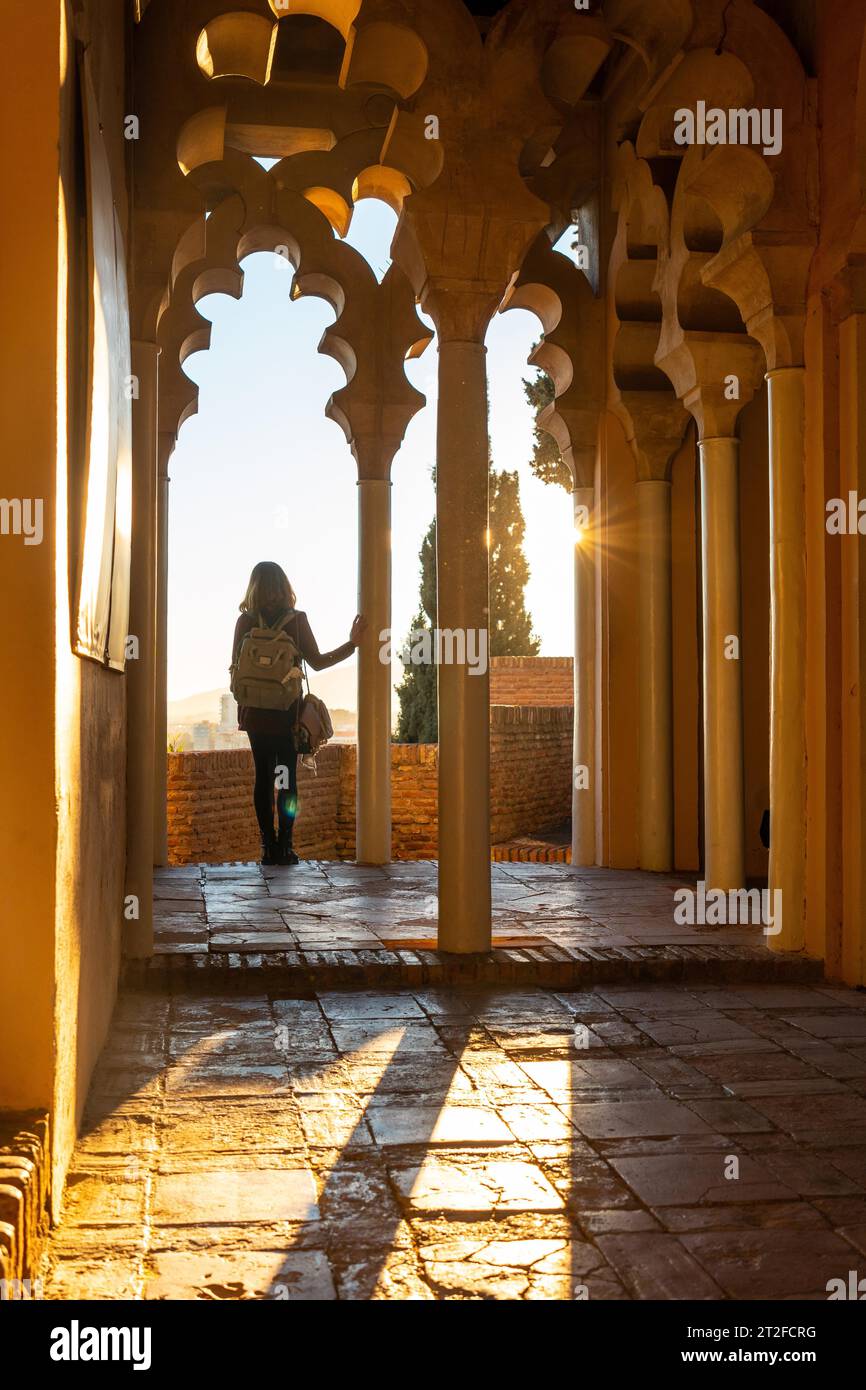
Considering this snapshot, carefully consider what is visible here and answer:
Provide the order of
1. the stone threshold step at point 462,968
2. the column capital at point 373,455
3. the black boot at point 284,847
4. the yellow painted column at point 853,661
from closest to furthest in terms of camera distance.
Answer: the stone threshold step at point 462,968 < the yellow painted column at point 853,661 < the black boot at point 284,847 < the column capital at point 373,455

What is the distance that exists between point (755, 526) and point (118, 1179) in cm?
693

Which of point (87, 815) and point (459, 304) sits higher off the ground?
point (459, 304)

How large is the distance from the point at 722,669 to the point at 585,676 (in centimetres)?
254

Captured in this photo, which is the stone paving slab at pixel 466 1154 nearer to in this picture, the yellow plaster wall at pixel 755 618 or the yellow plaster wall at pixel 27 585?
the yellow plaster wall at pixel 27 585

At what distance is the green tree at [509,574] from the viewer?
31234mm

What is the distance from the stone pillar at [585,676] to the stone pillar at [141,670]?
4.39 m

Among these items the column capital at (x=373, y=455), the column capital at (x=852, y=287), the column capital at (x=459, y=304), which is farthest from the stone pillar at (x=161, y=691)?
the column capital at (x=852, y=287)

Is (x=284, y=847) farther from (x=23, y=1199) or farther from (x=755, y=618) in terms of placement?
(x=23, y=1199)

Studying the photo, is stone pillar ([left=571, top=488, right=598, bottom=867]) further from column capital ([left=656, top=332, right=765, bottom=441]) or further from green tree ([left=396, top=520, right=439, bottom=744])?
green tree ([left=396, top=520, right=439, bottom=744])

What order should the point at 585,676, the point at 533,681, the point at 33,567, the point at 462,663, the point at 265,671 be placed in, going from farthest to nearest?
the point at 533,681 < the point at 585,676 < the point at 265,671 < the point at 462,663 < the point at 33,567

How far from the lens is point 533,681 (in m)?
24.5

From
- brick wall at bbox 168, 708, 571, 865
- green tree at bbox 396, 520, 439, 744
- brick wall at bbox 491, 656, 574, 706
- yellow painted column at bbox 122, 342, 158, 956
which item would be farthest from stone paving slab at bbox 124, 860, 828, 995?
brick wall at bbox 491, 656, 574, 706

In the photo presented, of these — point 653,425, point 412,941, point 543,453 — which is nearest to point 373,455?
point 653,425

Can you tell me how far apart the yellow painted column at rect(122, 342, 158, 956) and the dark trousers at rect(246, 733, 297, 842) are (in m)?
3.08
